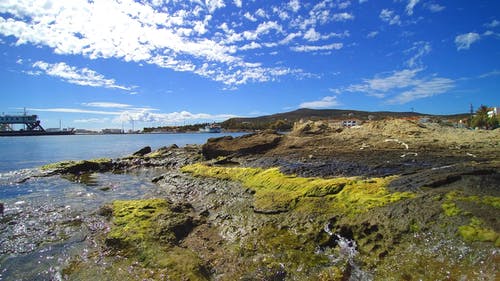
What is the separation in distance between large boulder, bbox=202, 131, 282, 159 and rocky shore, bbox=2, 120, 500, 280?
8941 mm

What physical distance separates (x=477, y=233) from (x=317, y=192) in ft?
16.6

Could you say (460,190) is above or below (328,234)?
above

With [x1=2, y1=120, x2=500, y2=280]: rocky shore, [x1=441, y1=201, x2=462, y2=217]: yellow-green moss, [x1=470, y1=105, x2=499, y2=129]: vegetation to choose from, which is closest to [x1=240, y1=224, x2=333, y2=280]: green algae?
[x1=2, y1=120, x2=500, y2=280]: rocky shore

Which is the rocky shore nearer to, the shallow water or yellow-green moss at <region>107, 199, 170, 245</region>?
yellow-green moss at <region>107, 199, 170, 245</region>

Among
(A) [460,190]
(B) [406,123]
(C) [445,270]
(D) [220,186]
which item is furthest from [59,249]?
(B) [406,123]

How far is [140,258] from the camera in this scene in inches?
319

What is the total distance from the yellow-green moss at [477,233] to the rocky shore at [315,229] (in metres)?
0.02

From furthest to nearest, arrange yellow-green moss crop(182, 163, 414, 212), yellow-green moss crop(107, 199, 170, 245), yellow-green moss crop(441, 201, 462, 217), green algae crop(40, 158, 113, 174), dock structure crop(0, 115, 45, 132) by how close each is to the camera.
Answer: dock structure crop(0, 115, 45, 132), green algae crop(40, 158, 113, 174), yellow-green moss crop(182, 163, 414, 212), yellow-green moss crop(107, 199, 170, 245), yellow-green moss crop(441, 201, 462, 217)

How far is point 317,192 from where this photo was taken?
430 inches

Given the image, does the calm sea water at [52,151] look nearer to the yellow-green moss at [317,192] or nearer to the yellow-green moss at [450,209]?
the yellow-green moss at [317,192]

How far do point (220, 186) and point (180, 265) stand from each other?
844 cm

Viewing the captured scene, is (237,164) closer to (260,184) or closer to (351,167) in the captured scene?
(260,184)

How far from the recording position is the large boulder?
80.4 ft

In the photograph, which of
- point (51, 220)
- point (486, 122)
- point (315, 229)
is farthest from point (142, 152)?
point (486, 122)
